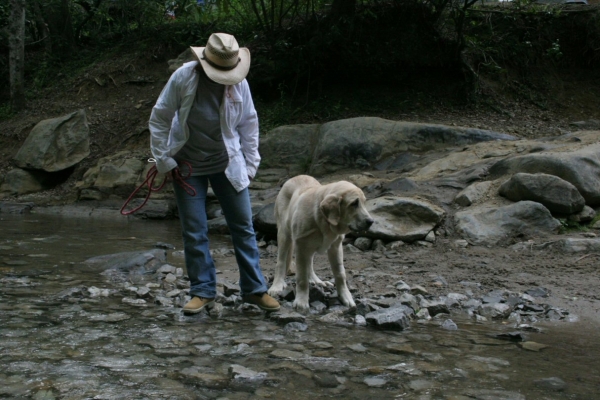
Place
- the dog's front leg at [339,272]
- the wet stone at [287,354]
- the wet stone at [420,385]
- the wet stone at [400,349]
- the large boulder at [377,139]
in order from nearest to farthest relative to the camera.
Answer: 1. the wet stone at [420,385]
2. the wet stone at [287,354]
3. the wet stone at [400,349]
4. the dog's front leg at [339,272]
5. the large boulder at [377,139]

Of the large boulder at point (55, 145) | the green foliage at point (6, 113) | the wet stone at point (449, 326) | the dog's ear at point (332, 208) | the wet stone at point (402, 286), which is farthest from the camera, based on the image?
the green foliage at point (6, 113)

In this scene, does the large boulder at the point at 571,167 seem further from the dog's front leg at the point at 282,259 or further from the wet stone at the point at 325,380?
the wet stone at the point at 325,380

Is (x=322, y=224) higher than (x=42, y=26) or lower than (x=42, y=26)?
lower

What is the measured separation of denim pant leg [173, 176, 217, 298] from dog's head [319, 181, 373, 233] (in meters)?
1.00

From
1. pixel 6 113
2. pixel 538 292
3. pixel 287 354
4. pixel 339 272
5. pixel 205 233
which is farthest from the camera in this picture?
pixel 6 113

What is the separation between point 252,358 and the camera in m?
4.04

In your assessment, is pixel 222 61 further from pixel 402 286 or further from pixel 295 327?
pixel 402 286

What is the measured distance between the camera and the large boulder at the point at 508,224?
768 cm

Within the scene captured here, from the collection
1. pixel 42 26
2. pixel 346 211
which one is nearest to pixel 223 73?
pixel 346 211

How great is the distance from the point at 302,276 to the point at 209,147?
1397 mm

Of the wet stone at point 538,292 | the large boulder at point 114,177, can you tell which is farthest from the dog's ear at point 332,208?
the large boulder at point 114,177

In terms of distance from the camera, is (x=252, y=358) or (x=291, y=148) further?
(x=291, y=148)

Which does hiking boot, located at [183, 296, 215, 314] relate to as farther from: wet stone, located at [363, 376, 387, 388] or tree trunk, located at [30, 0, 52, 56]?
tree trunk, located at [30, 0, 52, 56]

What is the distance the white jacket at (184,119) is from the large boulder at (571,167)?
5.09m
